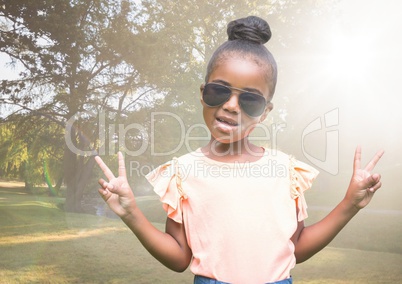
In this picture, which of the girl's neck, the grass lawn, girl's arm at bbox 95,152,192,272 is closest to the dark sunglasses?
the girl's neck

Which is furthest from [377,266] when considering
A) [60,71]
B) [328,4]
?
[328,4]

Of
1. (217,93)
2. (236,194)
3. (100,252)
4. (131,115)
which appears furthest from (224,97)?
(131,115)

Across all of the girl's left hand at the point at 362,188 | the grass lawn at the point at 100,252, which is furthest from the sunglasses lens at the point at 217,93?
the grass lawn at the point at 100,252

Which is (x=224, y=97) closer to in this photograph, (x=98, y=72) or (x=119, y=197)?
(x=119, y=197)

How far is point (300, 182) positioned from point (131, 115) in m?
6.14

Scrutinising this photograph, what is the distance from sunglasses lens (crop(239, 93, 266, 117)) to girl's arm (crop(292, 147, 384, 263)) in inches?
16.0

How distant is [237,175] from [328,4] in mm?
11453

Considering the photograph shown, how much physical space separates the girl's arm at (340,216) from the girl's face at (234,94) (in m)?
0.41

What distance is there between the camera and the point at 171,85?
26.9ft

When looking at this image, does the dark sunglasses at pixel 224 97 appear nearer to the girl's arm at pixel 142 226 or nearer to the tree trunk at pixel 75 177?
the girl's arm at pixel 142 226

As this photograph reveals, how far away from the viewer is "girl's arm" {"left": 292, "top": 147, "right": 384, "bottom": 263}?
147 centimetres

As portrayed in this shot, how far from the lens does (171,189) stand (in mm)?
1420

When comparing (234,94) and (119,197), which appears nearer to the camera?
(119,197)

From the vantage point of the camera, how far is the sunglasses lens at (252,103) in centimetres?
141
